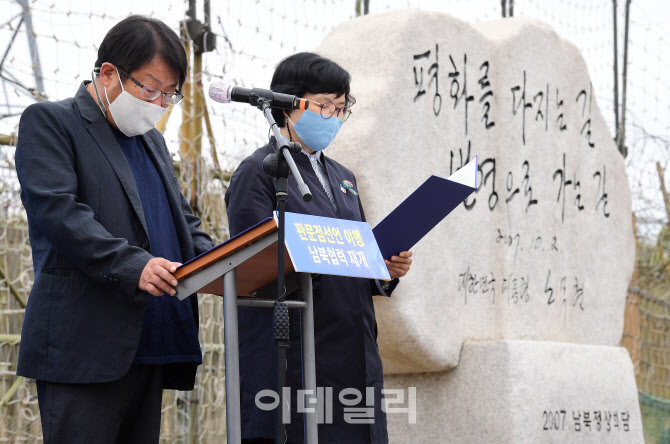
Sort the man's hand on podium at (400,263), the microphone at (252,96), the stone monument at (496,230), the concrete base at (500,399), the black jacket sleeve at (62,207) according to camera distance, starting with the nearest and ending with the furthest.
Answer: the black jacket sleeve at (62,207) → the microphone at (252,96) → the man's hand on podium at (400,263) → the stone monument at (496,230) → the concrete base at (500,399)

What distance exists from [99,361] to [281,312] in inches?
18.8

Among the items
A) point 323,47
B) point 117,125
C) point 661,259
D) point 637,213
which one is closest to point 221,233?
point 323,47

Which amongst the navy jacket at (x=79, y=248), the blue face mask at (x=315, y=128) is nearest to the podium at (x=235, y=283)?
the navy jacket at (x=79, y=248)

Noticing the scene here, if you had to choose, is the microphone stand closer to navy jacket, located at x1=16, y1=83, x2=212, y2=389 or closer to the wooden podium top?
the wooden podium top

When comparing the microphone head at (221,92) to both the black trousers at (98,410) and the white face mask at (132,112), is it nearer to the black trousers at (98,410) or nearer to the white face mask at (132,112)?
the white face mask at (132,112)

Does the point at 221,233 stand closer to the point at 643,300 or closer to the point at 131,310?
the point at 131,310

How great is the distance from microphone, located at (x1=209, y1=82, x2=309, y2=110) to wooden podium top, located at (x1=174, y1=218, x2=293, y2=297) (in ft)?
1.41

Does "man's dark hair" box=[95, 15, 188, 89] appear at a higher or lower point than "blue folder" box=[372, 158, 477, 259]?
higher

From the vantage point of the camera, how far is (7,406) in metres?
3.57

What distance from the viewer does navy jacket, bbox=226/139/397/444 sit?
2.61 metres

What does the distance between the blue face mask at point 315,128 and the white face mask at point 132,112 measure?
0.53 m

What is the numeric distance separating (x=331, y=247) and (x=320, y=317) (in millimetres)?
666

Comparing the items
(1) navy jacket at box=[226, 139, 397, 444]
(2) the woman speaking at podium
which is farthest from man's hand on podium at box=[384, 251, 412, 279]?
(1) navy jacket at box=[226, 139, 397, 444]

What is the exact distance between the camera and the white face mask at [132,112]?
2.39 meters
